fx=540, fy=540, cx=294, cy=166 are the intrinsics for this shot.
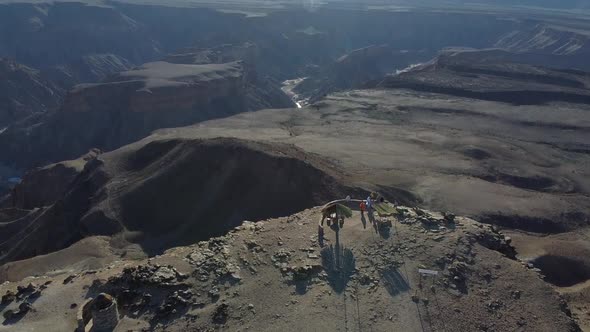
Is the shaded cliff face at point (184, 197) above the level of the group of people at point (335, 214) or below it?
below

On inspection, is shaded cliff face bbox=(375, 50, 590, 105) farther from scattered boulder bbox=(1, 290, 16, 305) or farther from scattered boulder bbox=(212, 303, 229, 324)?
scattered boulder bbox=(1, 290, 16, 305)

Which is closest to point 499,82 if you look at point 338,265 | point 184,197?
point 184,197

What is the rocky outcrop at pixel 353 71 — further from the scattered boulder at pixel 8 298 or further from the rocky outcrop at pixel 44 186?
the scattered boulder at pixel 8 298

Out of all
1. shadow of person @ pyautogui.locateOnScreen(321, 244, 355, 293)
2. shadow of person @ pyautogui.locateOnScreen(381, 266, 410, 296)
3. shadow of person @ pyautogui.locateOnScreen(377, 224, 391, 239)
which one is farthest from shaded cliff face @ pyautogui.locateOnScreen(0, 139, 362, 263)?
shadow of person @ pyautogui.locateOnScreen(381, 266, 410, 296)

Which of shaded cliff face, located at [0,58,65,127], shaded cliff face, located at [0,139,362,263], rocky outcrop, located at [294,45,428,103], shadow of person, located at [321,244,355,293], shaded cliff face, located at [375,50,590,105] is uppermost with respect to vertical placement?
shadow of person, located at [321,244,355,293]

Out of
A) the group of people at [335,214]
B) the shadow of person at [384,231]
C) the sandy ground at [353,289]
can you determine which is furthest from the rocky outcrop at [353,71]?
the sandy ground at [353,289]

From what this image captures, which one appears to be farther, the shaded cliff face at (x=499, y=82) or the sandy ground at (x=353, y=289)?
the shaded cliff face at (x=499, y=82)

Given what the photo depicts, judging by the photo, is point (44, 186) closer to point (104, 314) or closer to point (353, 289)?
point (104, 314)
